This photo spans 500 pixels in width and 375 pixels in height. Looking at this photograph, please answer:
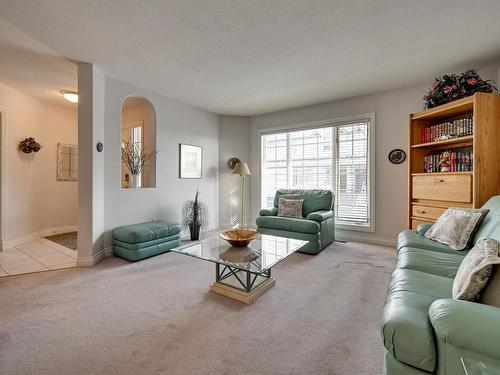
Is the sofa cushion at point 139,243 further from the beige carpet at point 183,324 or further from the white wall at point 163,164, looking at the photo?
the beige carpet at point 183,324

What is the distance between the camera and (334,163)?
15.0 ft

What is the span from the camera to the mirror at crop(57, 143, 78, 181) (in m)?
4.95

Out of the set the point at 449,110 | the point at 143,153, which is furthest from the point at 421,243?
the point at 143,153

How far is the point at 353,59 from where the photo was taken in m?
2.93

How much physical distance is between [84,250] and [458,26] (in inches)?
189

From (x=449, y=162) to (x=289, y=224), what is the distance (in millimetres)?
2264

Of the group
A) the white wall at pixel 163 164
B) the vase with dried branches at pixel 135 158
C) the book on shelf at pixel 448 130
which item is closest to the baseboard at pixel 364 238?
the book on shelf at pixel 448 130

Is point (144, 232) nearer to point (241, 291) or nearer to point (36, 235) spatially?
point (241, 291)

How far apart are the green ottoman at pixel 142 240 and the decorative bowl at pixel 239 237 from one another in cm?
137

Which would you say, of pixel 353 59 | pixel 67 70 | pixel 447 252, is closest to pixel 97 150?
pixel 67 70

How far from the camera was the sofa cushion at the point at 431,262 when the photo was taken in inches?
69.5

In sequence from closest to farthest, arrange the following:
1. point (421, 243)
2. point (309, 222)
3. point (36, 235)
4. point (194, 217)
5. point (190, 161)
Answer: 1. point (421, 243)
2. point (309, 222)
3. point (194, 217)
4. point (36, 235)
5. point (190, 161)

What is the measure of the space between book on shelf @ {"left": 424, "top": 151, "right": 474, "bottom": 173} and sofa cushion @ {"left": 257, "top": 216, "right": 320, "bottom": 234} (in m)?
1.78

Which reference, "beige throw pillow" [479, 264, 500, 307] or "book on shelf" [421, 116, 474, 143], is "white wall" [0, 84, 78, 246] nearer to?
"beige throw pillow" [479, 264, 500, 307]
